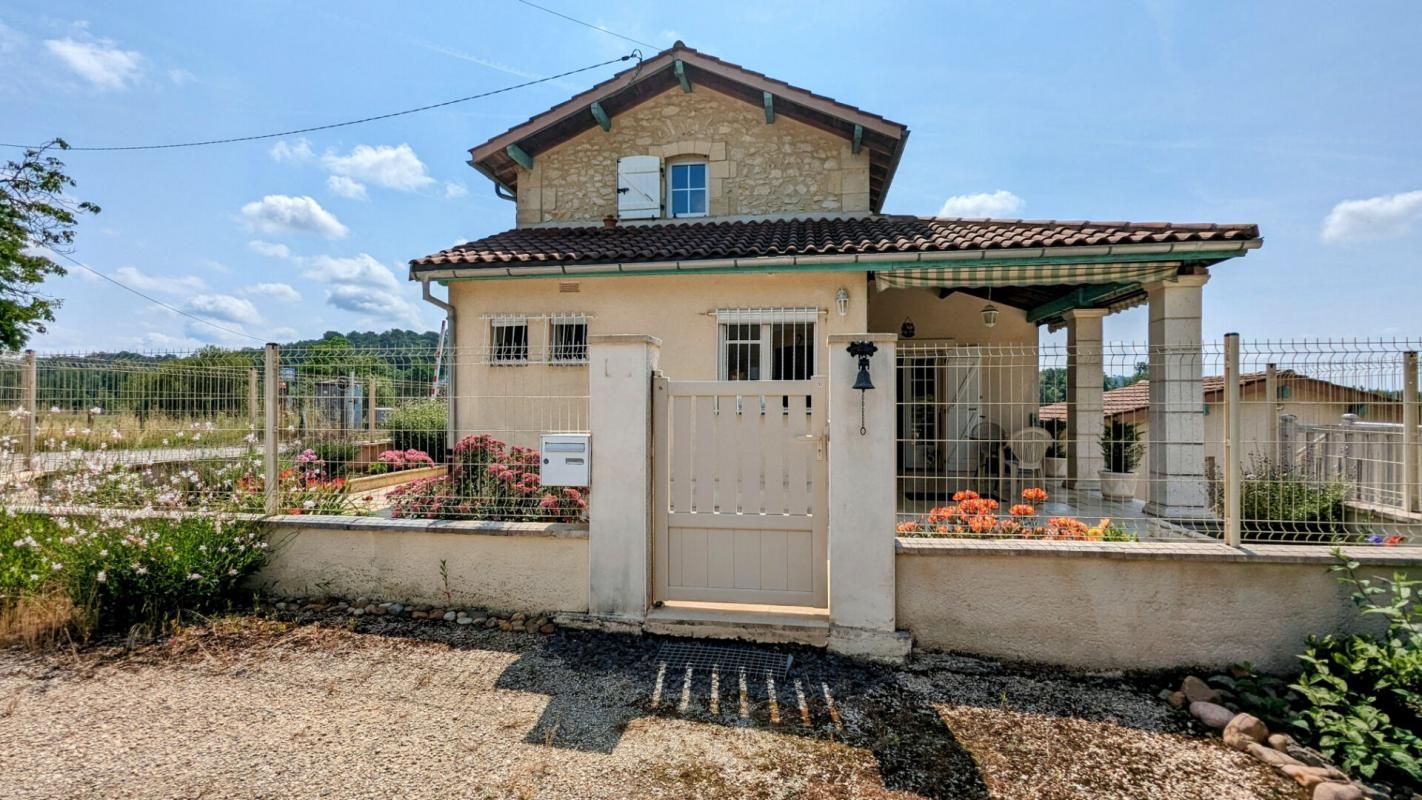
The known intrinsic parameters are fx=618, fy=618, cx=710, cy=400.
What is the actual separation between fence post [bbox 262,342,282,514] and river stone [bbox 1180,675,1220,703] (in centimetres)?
706

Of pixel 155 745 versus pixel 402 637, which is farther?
pixel 402 637

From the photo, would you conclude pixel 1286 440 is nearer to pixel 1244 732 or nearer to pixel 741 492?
pixel 1244 732

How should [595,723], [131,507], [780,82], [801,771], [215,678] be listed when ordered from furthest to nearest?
[780,82], [131,507], [215,678], [595,723], [801,771]

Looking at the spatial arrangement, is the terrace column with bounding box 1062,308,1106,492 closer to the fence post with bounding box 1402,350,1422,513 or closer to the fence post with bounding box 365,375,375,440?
the fence post with bounding box 1402,350,1422,513

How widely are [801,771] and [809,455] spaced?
82.5 inches

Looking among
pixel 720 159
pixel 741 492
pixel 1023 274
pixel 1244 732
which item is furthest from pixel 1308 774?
pixel 720 159

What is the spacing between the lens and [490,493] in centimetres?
522

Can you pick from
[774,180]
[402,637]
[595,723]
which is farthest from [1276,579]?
[774,180]

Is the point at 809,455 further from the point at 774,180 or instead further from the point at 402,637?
the point at 774,180

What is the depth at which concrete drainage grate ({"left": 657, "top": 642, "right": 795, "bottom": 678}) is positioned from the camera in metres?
4.14

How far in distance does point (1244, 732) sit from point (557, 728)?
12.5 feet

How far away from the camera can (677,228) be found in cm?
1048

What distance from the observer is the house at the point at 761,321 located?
4602mm

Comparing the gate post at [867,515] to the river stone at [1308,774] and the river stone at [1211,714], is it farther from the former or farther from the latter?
the river stone at [1308,774]
